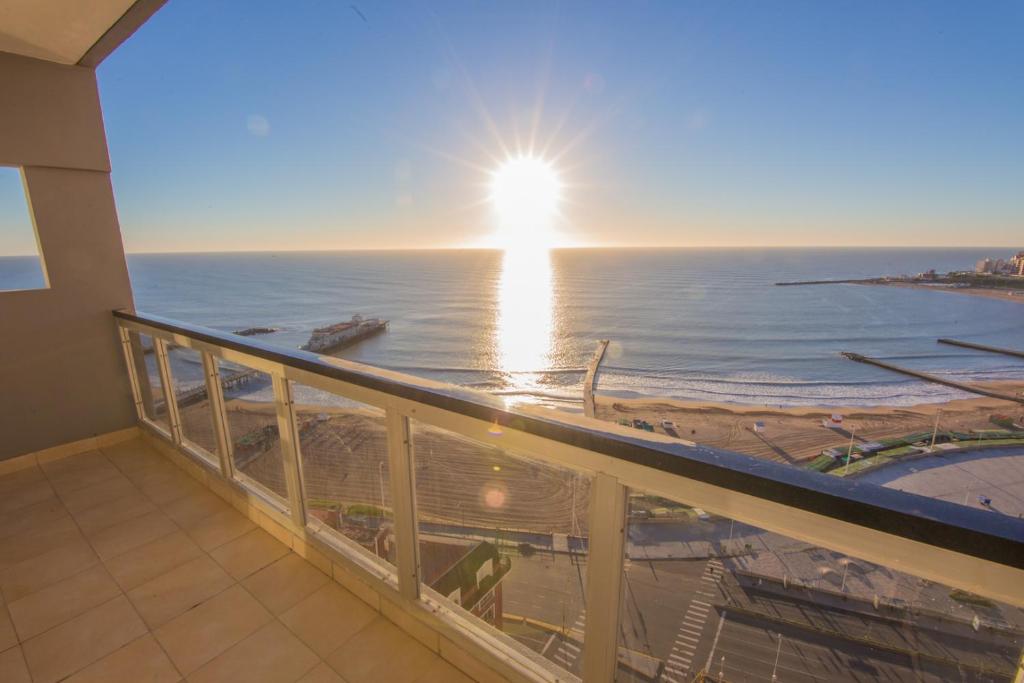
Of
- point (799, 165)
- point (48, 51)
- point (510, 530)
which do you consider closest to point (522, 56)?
point (48, 51)

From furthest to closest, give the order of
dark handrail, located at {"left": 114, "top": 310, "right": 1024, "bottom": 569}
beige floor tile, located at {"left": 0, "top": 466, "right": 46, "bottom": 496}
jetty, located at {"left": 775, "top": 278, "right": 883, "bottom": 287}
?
1. jetty, located at {"left": 775, "top": 278, "right": 883, "bottom": 287}
2. beige floor tile, located at {"left": 0, "top": 466, "right": 46, "bottom": 496}
3. dark handrail, located at {"left": 114, "top": 310, "right": 1024, "bottom": 569}

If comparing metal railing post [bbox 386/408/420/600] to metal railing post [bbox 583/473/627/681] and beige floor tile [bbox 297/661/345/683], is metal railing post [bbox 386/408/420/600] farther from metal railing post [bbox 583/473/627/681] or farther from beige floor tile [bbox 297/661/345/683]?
metal railing post [bbox 583/473/627/681]

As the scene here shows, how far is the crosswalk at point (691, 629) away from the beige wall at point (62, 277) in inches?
168

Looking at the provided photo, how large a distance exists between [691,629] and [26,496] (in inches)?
196

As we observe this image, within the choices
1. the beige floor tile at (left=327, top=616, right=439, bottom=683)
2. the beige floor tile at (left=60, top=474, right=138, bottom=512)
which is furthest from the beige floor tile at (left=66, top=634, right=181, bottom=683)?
the beige floor tile at (left=60, top=474, right=138, bottom=512)

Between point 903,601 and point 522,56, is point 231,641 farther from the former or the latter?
point 522,56

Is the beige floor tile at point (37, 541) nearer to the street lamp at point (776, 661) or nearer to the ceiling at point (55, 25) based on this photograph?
the ceiling at point (55, 25)

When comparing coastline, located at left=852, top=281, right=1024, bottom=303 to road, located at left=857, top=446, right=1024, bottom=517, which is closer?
road, located at left=857, top=446, right=1024, bottom=517

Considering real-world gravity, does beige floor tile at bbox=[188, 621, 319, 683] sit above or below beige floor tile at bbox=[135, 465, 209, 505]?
below

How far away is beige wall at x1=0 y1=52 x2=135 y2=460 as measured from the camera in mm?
2838

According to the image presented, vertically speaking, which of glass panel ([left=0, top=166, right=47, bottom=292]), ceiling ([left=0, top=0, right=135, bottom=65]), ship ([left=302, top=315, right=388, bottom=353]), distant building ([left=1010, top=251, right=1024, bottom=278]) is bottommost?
ship ([left=302, top=315, right=388, bottom=353])

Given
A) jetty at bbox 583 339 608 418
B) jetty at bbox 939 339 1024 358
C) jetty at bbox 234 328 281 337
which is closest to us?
jetty at bbox 583 339 608 418

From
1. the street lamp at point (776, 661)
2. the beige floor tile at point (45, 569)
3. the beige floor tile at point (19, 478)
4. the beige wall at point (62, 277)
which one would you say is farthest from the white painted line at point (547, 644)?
the street lamp at point (776, 661)

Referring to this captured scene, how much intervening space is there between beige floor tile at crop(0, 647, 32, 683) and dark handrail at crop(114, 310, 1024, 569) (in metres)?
1.88
